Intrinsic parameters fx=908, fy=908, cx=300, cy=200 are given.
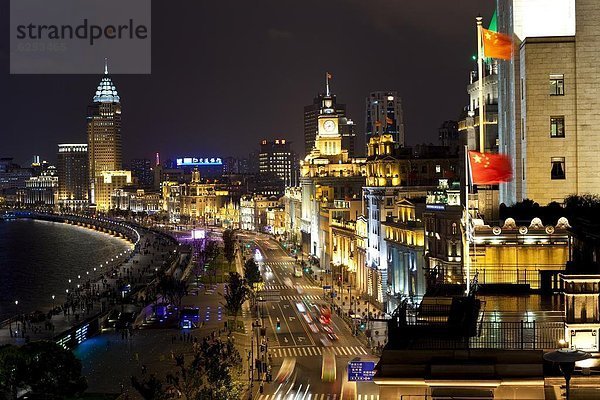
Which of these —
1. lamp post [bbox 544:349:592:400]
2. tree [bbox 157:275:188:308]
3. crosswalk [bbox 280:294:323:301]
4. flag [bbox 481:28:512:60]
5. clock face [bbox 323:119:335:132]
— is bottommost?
crosswalk [bbox 280:294:323:301]

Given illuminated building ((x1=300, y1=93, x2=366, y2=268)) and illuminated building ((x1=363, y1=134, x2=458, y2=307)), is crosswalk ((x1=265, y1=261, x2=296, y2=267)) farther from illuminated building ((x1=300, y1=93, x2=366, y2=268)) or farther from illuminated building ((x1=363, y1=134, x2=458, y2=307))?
illuminated building ((x1=363, y1=134, x2=458, y2=307))

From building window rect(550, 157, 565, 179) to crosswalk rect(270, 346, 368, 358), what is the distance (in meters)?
23.8

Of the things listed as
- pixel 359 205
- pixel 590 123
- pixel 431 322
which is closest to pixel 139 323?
pixel 359 205

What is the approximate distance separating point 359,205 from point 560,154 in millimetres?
72707

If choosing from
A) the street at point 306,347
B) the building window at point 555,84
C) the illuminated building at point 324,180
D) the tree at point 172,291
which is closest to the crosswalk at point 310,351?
the street at point 306,347

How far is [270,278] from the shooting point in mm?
100188

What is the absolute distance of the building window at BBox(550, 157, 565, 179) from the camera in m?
31.4

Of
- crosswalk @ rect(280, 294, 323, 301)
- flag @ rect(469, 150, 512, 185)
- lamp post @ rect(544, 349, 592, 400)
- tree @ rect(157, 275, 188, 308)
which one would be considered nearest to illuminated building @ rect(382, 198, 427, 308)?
→ crosswalk @ rect(280, 294, 323, 301)

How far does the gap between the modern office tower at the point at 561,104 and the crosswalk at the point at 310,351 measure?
76.8ft

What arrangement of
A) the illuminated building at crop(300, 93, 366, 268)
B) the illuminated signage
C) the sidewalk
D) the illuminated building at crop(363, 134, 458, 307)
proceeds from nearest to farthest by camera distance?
the illuminated signage, the sidewalk, the illuminated building at crop(363, 134, 458, 307), the illuminated building at crop(300, 93, 366, 268)

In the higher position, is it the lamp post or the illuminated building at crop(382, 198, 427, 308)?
the lamp post

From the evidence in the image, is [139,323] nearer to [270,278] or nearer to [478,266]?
[270,278]

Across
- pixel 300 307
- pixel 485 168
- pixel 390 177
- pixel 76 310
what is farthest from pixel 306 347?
pixel 76 310

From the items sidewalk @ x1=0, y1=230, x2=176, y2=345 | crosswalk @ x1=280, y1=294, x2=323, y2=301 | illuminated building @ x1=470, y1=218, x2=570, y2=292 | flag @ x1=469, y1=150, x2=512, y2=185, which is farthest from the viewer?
crosswalk @ x1=280, y1=294, x2=323, y2=301
